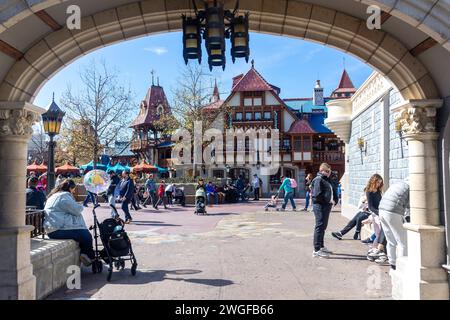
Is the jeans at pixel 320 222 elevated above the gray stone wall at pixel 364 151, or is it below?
below

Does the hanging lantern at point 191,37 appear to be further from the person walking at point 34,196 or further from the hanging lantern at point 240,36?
the person walking at point 34,196

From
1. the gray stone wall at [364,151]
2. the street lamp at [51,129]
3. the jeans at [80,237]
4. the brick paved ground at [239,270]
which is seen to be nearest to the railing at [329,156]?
the gray stone wall at [364,151]

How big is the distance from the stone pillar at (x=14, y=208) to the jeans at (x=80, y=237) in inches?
55.9

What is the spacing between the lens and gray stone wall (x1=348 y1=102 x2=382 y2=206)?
1095 centimetres

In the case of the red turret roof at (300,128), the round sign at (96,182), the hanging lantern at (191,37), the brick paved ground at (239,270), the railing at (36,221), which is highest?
the red turret roof at (300,128)

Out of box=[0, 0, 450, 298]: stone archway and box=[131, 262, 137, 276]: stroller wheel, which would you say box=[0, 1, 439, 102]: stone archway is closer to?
box=[0, 0, 450, 298]: stone archway

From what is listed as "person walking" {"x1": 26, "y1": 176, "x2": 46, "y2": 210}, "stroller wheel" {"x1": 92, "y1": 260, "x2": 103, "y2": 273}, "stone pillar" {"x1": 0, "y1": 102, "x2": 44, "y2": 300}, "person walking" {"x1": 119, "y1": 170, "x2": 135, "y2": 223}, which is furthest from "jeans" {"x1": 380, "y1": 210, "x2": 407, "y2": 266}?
"person walking" {"x1": 119, "y1": 170, "x2": 135, "y2": 223}

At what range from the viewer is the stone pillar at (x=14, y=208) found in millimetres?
4734

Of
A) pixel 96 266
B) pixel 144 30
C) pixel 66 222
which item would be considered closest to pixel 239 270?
pixel 96 266

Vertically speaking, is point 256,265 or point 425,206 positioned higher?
point 425,206
